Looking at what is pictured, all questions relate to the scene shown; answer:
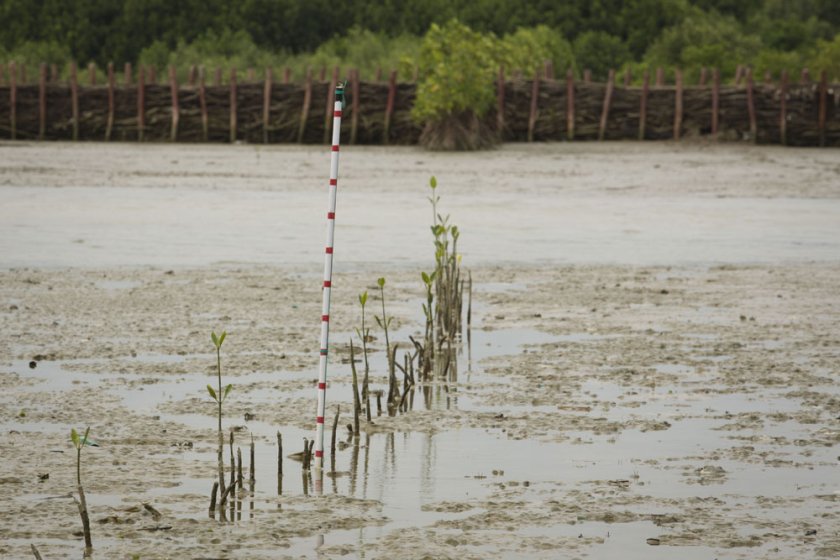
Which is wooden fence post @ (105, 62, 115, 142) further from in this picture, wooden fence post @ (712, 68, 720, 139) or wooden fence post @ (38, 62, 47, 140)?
wooden fence post @ (712, 68, 720, 139)

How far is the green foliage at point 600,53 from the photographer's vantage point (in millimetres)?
64938

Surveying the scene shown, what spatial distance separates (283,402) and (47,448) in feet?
5.34

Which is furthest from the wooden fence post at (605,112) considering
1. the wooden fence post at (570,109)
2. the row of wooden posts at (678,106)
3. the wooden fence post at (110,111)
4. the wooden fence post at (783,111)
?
the wooden fence post at (110,111)

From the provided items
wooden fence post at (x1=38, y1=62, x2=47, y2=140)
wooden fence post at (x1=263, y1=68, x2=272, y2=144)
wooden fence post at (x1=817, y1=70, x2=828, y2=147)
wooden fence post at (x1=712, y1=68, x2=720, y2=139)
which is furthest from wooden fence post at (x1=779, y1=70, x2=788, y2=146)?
wooden fence post at (x1=38, y1=62, x2=47, y2=140)

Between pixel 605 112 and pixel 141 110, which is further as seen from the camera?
pixel 141 110

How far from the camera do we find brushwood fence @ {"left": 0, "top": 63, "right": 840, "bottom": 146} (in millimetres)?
39219

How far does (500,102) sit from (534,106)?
1011 millimetres

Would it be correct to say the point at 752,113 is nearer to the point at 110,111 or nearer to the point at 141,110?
the point at 141,110

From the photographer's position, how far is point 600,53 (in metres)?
65.2

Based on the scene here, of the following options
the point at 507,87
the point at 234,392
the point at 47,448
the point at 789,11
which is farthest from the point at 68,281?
the point at 789,11

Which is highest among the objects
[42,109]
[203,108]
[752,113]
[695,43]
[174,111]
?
[695,43]

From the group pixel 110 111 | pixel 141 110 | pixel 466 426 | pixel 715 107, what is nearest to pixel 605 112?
pixel 715 107

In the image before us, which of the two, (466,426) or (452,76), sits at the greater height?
(452,76)

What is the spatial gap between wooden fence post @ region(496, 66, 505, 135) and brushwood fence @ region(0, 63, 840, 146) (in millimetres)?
35
